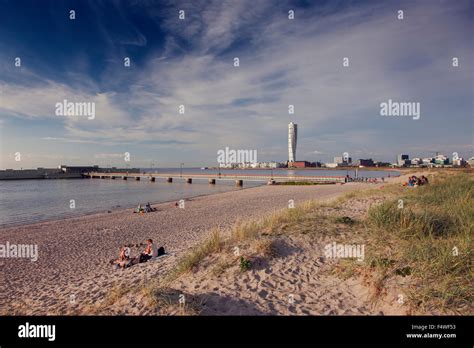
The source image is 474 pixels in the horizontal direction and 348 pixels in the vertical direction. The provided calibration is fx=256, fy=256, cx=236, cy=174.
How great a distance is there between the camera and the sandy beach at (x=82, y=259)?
6859 mm

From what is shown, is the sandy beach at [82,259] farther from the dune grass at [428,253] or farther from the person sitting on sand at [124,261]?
the dune grass at [428,253]

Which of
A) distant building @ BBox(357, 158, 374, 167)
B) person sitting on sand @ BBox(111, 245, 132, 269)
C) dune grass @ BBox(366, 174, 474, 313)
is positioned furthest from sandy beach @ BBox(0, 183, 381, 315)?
distant building @ BBox(357, 158, 374, 167)

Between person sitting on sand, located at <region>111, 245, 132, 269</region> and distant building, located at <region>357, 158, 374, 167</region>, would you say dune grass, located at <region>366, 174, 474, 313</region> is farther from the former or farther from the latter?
distant building, located at <region>357, 158, 374, 167</region>

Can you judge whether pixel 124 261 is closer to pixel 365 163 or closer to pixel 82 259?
pixel 82 259

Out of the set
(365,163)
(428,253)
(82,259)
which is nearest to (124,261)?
(82,259)

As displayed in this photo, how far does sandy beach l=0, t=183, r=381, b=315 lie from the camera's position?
6859 millimetres

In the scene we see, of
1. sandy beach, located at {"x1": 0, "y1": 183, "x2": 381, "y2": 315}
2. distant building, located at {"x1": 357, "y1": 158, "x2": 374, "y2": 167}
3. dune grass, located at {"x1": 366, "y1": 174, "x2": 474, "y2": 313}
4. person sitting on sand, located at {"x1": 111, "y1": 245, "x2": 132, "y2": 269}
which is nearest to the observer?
dune grass, located at {"x1": 366, "y1": 174, "x2": 474, "y2": 313}

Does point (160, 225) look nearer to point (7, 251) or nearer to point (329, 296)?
point (7, 251)

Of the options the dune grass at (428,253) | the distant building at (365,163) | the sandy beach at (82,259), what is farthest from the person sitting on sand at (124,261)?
the distant building at (365,163)

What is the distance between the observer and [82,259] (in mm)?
11336
